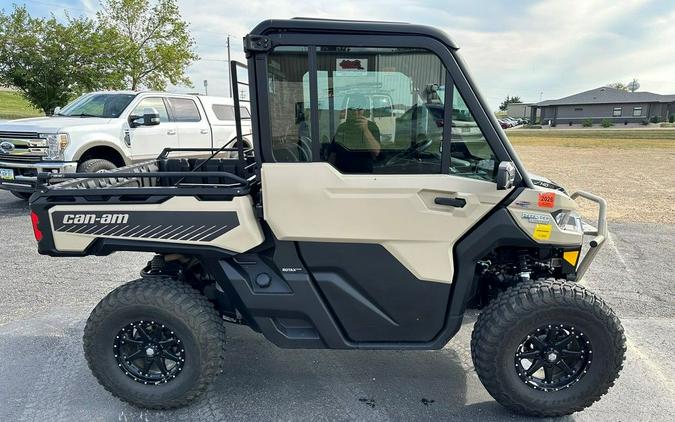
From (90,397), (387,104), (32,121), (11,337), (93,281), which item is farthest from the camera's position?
(32,121)

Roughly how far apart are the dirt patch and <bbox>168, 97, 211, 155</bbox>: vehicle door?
7.64 metres

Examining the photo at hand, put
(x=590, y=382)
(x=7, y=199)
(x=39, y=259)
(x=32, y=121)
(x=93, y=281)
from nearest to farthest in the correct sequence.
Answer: (x=590, y=382), (x=93, y=281), (x=39, y=259), (x=32, y=121), (x=7, y=199)

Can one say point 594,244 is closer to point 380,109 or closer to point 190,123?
point 380,109

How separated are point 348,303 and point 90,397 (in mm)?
1819

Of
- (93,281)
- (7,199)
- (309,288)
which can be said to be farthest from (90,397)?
(7,199)

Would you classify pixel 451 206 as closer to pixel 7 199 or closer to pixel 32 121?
pixel 32 121

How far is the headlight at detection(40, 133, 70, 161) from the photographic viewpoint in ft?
24.8

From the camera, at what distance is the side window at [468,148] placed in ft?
8.46

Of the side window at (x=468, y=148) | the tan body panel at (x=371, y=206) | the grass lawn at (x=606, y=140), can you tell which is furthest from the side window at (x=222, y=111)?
the grass lawn at (x=606, y=140)

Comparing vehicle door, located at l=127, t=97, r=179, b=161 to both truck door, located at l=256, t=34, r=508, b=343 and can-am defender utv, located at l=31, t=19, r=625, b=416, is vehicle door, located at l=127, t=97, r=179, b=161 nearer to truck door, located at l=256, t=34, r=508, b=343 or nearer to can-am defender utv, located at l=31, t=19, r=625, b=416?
can-am defender utv, located at l=31, t=19, r=625, b=416

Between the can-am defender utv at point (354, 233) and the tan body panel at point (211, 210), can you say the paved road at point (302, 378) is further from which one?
the tan body panel at point (211, 210)

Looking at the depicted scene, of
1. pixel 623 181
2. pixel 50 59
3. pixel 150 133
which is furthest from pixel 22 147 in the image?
pixel 50 59

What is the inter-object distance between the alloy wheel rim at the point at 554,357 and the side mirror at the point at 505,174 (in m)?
0.95

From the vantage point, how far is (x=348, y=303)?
2.82 metres
